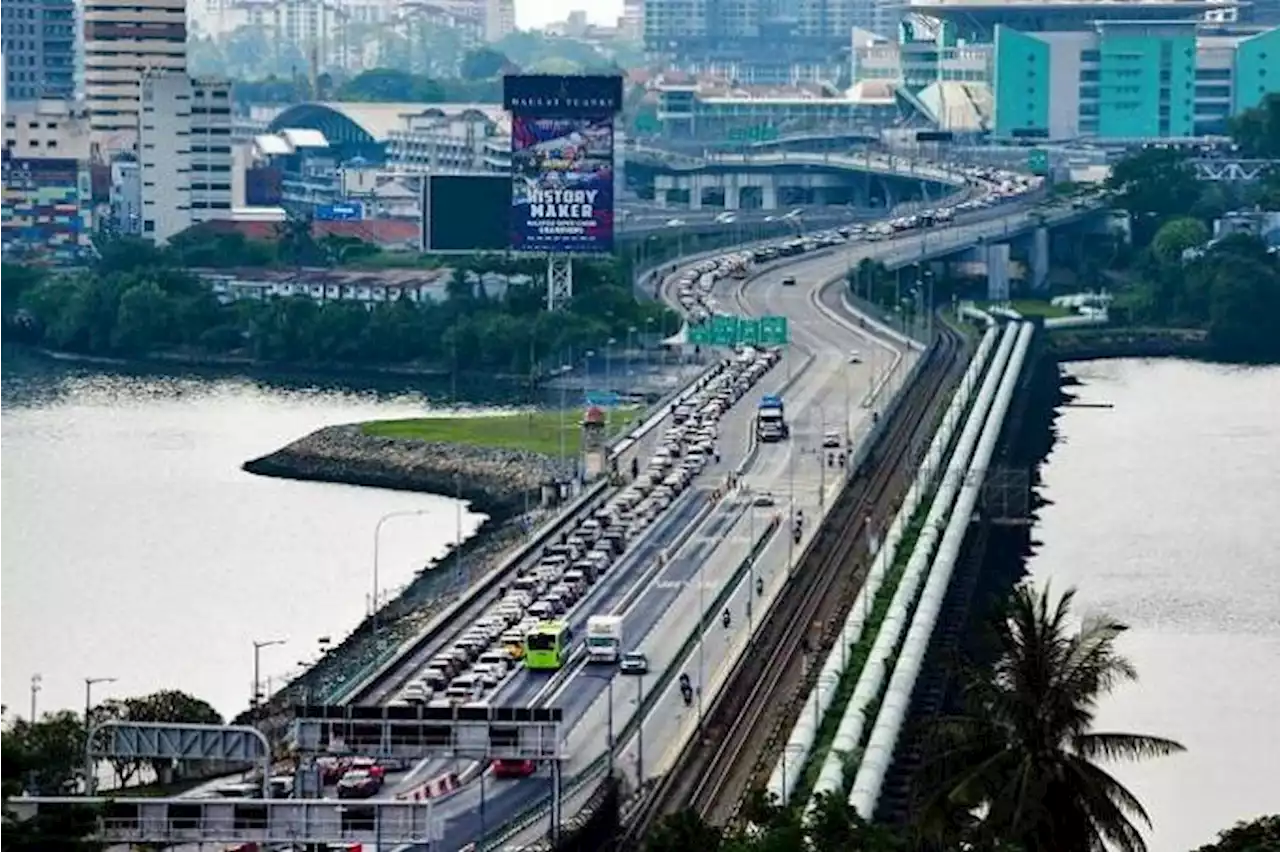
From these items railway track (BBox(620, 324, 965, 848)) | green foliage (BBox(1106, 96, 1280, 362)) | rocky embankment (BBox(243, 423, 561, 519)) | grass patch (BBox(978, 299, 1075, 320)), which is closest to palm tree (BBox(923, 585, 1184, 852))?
railway track (BBox(620, 324, 965, 848))

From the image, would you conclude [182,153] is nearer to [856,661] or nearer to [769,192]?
[769,192]

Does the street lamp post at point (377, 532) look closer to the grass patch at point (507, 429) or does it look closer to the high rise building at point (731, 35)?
the grass patch at point (507, 429)

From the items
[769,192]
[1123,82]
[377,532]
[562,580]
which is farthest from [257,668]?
[1123,82]

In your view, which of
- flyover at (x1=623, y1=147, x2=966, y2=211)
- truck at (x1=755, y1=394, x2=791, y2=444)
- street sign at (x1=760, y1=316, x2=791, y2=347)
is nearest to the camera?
truck at (x1=755, y1=394, x2=791, y2=444)

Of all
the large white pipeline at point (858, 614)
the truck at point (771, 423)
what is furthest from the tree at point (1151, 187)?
the truck at point (771, 423)

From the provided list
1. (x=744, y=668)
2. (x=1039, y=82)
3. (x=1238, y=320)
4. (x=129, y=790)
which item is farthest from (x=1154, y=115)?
A: (x=129, y=790)

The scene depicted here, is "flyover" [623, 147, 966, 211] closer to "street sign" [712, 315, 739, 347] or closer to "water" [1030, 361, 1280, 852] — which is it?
"water" [1030, 361, 1280, 852]
